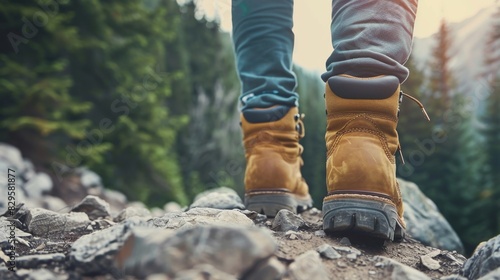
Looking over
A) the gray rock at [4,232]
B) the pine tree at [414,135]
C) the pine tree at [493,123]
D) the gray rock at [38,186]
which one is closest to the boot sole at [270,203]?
the gray rock at [4,232]

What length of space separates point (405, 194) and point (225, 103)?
649 inches

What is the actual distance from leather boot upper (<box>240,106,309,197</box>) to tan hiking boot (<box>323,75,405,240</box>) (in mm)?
435

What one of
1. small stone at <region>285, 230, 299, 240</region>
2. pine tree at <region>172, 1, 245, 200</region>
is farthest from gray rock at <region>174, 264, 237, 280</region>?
pine tree at <region>172, 1, 245, 200</region>

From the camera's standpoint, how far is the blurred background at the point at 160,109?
24.0 ft

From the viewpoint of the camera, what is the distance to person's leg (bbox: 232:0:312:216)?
1.98 meters

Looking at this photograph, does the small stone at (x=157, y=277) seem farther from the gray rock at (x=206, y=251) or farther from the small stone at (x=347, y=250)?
the small stone at (x=347, y=250)

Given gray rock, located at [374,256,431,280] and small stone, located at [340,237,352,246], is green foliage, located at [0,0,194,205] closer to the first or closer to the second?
small stone, located at [340,237,352,246]

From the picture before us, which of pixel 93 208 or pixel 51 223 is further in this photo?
pixel 93 208

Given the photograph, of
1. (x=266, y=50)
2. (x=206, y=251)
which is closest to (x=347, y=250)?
(x=206, y=251)

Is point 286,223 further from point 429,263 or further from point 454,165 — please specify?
point 454,165

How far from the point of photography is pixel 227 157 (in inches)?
716

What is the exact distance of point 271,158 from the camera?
6.49ft

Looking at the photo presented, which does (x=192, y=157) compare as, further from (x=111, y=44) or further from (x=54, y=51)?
(x=54, y=51)

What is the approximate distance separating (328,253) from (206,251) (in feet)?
1.68
